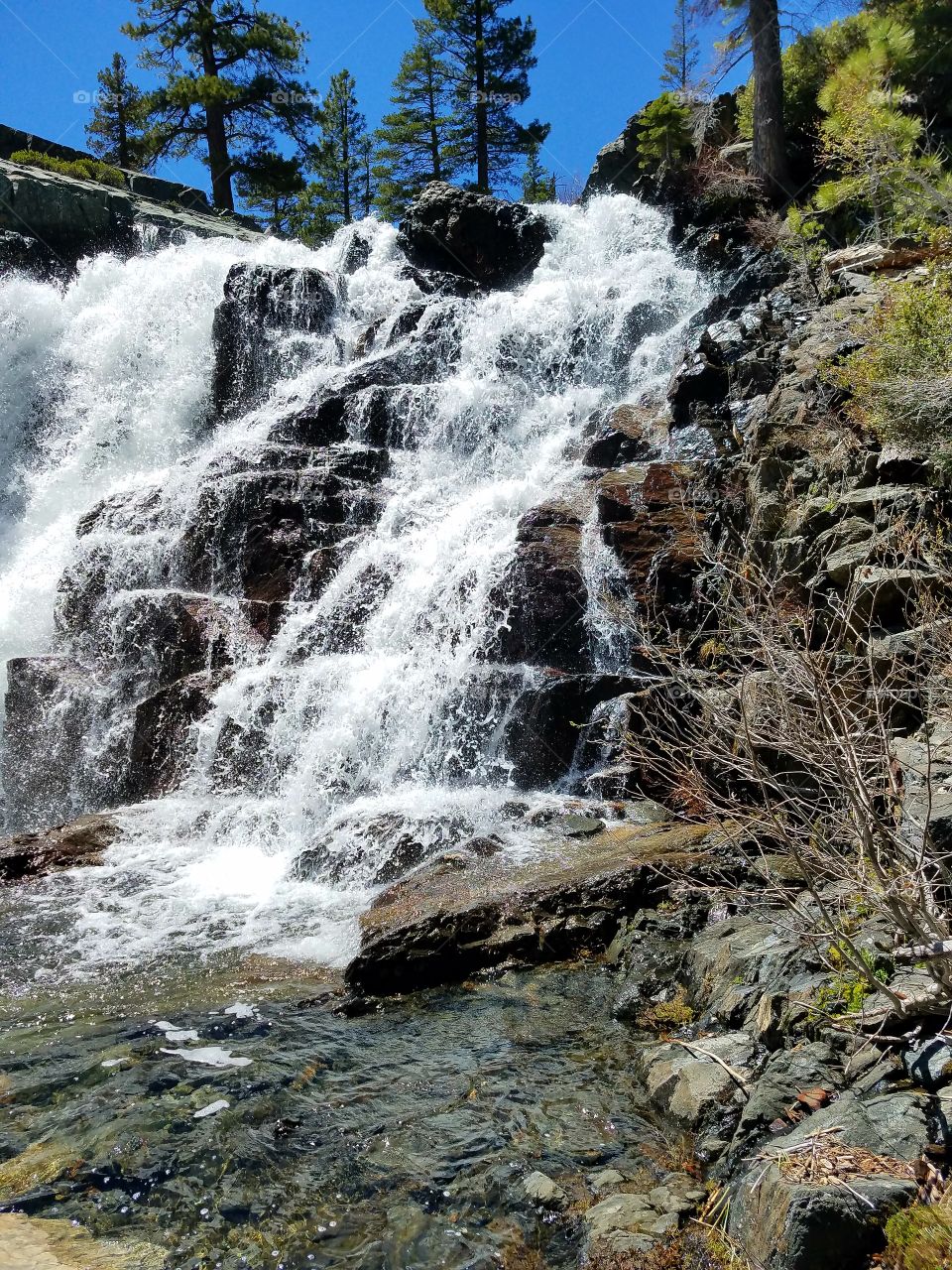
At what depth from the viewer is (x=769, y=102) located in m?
18.6

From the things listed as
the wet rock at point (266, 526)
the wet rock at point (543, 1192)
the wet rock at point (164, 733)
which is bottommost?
the wet rock at point (543, 1192)

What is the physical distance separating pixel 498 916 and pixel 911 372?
6392 mm

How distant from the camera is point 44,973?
7.09m

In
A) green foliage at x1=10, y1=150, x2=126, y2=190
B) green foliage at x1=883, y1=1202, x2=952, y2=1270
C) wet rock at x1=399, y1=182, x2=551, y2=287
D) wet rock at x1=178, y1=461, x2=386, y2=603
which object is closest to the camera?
green foliage at x1=883, y1=1202, x2=952, y2=1270

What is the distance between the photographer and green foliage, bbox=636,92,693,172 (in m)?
21.0

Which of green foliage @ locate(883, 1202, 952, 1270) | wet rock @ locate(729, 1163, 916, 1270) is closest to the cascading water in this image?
wet rock @ locate(729, 1163, 916, 1270)

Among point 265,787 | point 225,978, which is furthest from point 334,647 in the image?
point 225,978

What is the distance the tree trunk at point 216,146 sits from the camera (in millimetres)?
31453

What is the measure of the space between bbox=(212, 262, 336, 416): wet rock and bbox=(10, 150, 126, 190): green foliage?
9.38m

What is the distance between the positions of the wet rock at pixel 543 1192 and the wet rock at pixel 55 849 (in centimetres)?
692

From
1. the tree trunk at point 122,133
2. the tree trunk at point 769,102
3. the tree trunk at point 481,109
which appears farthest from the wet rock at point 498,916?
the tree trunk at point 122,133

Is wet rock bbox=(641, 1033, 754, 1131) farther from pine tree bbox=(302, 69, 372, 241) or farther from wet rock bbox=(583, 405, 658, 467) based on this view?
pine tree bbox=(302, 69, 372, 241)

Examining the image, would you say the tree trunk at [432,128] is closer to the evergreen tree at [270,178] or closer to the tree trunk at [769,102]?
the evergreen tree at [270,178]

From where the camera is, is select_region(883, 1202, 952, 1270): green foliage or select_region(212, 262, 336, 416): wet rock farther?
select_region(212, 262, 336, 416): wet rock
